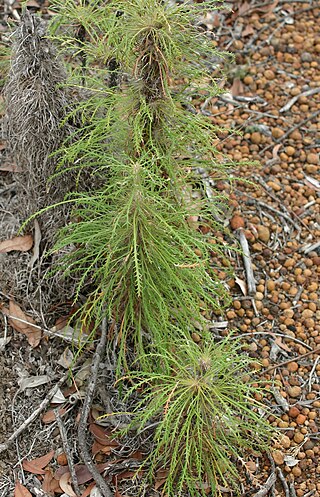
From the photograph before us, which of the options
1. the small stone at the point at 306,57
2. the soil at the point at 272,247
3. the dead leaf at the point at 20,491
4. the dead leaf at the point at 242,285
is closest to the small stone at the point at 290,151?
the soil at the point at 272,247

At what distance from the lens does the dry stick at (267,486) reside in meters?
2.72

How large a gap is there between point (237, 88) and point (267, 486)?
2.13m

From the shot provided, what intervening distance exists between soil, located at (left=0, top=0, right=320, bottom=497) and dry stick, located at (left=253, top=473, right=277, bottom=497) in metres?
0.02

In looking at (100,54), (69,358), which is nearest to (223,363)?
(69,358)

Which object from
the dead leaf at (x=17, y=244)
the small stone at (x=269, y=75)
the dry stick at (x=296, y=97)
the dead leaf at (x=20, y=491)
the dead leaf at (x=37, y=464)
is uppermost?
the small stone at (x=269, y=75)

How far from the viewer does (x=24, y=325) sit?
302 cm

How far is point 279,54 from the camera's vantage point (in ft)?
13.5

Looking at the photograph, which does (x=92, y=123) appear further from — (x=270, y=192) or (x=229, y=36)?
(x=229, y=36)

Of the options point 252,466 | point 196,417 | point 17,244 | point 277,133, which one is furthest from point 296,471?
point 277,133

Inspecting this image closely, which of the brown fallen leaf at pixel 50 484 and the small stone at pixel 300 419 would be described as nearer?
the brown fallen leaf at pixel 50 484

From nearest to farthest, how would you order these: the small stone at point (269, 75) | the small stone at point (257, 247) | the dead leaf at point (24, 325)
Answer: the dead leaf at point (24, 325) < the small stone at point (257, 247) < the small stone at point (269, 75)

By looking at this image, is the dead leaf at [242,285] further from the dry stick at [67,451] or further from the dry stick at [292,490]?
the dry stick at [67,451]

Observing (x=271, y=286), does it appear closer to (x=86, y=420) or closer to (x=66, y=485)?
(x=86, y=420)

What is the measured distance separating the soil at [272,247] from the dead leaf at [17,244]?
9 centimetres
